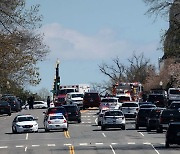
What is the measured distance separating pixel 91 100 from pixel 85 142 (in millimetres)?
40427

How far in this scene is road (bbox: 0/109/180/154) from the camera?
38.7 m

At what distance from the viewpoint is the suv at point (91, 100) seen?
8369 cm

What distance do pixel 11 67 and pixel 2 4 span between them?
24.2ft

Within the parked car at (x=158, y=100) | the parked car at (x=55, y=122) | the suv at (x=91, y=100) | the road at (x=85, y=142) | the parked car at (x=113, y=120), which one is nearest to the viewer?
the road at (x=85, y=142)

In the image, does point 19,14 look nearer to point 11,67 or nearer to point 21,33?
point 21,33

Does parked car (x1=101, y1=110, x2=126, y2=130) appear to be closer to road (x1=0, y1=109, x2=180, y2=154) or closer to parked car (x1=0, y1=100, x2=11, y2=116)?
road (x1=0, y1=109, x2=180, y2=154)

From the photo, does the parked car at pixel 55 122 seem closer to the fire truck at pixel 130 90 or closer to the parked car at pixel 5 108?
the parked car at pixel 5 108

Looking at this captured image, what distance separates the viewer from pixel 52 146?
41688 mm

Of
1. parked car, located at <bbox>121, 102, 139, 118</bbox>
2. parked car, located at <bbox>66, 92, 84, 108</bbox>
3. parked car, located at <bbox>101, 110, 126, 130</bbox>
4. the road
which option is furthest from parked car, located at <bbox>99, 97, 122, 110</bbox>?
parked car, located at <bbox>101, 110, 126, 130</bbox>

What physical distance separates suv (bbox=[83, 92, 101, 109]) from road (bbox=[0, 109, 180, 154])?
73.4ft

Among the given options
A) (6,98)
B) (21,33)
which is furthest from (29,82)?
(6,98)

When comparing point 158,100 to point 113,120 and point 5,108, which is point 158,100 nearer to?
point 5,108

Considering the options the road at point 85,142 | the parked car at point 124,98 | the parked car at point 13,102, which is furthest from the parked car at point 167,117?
the parked car at point 13,102

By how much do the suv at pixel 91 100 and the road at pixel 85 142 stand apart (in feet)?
73.4
